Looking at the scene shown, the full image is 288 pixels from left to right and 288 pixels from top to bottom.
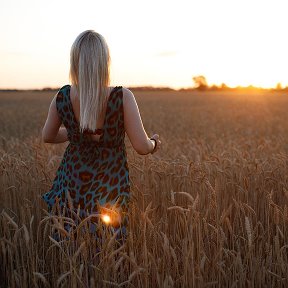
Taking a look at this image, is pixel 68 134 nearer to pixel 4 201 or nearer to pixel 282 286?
pixel 4 201

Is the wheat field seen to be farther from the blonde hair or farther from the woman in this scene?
the blonde hair

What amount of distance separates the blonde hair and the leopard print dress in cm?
18

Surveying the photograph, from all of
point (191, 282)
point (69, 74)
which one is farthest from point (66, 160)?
point (191, 282)

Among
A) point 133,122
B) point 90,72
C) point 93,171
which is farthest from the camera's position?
point 93,171

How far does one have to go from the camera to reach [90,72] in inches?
94.5

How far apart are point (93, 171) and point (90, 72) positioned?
2.15 feet

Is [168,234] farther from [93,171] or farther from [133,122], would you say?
[133,122]

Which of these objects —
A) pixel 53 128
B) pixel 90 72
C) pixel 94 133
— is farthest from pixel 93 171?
pixel 90 72

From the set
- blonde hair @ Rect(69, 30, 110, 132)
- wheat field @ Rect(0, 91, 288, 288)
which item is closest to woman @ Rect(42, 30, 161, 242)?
blonde hair @ Rect(69, 30, 110, 132)

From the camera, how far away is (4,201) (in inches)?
146

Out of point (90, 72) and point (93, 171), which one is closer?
point (90, 72)

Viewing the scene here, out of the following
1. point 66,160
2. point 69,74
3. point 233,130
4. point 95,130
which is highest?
point 69,74

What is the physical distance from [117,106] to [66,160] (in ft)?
1.75

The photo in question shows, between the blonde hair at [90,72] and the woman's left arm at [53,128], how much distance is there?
30cm
